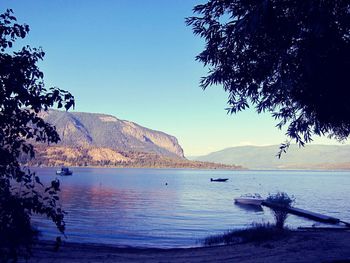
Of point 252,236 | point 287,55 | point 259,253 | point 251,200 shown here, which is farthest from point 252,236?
point 251,200

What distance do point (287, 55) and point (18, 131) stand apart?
4734 millimetres

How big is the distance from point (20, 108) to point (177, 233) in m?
30.4

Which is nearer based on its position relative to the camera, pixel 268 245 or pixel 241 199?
pixel 268 245

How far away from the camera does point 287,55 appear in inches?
272

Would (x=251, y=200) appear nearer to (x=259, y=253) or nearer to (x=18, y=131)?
(x=259, y=253)

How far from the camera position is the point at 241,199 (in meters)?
64.9

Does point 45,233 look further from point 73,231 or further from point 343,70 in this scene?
point 343,70

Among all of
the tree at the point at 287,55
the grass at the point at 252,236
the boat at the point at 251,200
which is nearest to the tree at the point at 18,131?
the tree at the point at 287,55

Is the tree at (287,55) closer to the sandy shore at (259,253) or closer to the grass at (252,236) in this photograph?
the sandy shore at (259,253)

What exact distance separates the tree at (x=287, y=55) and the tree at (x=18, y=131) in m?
3.52

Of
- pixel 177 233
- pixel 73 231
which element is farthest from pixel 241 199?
pixel 73 231

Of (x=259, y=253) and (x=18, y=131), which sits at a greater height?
(x=18, y=131)

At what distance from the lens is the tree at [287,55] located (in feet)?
23.0

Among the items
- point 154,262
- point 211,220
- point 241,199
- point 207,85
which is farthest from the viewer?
point 241,199
